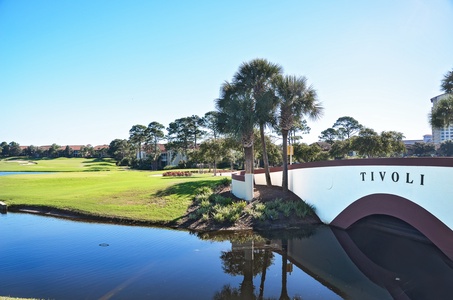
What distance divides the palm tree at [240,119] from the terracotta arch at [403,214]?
6885mm

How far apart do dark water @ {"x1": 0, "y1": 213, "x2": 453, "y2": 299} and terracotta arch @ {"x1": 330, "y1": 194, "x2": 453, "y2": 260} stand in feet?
2.28

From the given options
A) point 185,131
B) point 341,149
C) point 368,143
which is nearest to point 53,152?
point 185,131

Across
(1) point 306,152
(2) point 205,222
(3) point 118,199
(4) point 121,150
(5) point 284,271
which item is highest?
(4) point 121,150

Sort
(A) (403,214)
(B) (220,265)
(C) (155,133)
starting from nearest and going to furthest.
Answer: (B) (220,265) < (A) (403,214) < (C) (155,133)

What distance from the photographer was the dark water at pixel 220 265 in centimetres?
846

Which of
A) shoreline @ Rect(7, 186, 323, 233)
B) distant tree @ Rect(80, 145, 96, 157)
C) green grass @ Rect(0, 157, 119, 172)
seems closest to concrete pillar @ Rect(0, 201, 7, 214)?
shoreline @ Rect(7, 186, 323, 233)

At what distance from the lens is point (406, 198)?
11.3m

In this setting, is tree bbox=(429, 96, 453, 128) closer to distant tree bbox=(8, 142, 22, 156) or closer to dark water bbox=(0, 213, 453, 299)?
dark water bbox=(0, 213, 453, 299)

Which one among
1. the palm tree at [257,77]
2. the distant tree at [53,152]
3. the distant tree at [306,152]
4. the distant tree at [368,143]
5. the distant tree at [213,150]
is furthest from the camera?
the distant tree at [53,152]

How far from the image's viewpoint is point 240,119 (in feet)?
62.6

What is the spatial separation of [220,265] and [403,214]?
748 cm

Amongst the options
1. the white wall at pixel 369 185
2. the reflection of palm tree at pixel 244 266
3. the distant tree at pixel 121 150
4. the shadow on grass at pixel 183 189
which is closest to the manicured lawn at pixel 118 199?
the shadow on grass at pixel 183 189

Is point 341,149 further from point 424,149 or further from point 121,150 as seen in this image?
point 121,150

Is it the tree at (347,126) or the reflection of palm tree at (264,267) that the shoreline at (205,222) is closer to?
the reflection of palm tree at (264,267)
